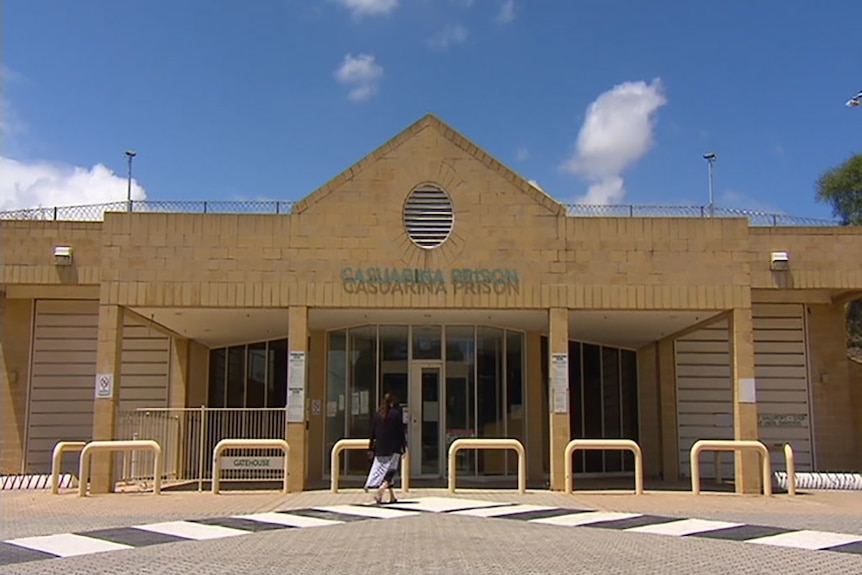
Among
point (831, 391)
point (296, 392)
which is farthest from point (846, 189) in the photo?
point (296, 392)

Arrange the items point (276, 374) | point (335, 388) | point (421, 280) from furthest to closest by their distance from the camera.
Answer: point (276, 374)
point (335, 388)
point (421, 280)

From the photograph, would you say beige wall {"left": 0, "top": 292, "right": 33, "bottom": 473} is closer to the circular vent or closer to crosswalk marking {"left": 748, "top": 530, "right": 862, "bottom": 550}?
the circular vent

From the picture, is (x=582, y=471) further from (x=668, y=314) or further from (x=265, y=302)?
(x=265, y=302)

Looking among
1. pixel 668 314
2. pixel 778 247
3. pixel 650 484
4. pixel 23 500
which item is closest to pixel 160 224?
pixel 23 500

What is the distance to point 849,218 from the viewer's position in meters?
43.9

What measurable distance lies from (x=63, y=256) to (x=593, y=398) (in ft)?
40.3

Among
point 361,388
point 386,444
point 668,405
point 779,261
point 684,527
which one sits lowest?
point 684,527

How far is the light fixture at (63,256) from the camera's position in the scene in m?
19.1

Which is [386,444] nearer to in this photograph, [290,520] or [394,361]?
[290,520]

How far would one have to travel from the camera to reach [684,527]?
1168 centimetres

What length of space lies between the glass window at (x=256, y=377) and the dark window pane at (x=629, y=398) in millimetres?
8701

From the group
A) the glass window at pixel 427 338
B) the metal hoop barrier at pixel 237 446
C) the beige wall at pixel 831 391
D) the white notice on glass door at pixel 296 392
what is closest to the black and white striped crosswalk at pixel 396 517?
the metal hoop barrier at pixel 237 446

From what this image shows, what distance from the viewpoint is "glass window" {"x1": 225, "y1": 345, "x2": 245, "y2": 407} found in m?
22.4

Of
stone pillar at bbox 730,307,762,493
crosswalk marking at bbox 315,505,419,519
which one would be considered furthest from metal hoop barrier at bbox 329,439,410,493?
stone pillar at bbox 730,307,762,493
